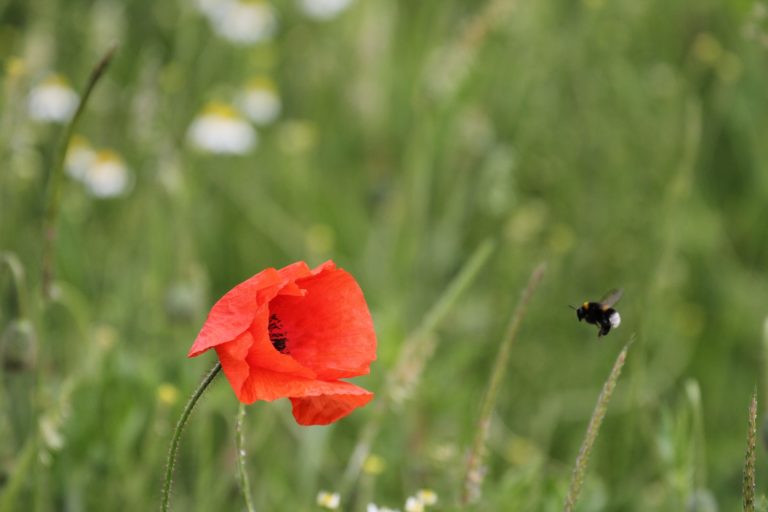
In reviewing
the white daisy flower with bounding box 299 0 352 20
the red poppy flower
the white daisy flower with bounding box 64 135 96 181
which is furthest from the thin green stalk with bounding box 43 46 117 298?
the white daisy flower with bounding box 299 0 352 20

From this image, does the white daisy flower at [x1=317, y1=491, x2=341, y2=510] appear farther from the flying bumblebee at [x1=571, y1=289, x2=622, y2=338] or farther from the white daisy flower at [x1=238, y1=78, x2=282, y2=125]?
the white daisy flower at [x1=238, y1=78, x2=282, y2=125]

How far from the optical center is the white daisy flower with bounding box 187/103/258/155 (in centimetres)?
225

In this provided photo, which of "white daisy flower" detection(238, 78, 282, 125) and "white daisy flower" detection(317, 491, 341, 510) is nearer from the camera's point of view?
"white daisy flower" detection(317, 491, 341, 510)

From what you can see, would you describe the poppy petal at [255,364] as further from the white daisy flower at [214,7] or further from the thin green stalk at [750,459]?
the white daisy flower at [214,7]

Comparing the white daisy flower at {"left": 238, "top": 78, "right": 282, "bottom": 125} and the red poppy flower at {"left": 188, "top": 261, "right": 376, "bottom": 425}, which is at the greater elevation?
the white daisy flower at {"left": 238, "top": 78, "right": 282, "bottom": 125}

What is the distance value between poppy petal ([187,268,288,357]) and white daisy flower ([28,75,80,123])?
1.44 metres

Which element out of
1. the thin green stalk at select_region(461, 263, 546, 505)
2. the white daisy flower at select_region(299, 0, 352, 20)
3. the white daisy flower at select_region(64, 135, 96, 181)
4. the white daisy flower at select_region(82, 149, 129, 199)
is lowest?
Answer: the thin green stalk at select_region(461, 263, 546, 505)

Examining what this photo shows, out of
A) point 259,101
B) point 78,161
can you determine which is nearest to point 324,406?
point 78,161

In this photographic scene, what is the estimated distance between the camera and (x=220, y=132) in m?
2.27

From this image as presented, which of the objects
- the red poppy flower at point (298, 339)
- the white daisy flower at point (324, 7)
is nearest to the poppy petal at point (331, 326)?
the red poppy flower at point (298, 339)

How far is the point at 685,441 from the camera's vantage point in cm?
112

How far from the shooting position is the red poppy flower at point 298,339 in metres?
0.72

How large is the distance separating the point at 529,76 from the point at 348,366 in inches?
71.6

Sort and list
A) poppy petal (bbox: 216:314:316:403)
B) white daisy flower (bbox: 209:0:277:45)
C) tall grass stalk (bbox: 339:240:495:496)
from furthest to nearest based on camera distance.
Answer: white daisy flower (bbox: 209:0:277:45), tall grass stalk (bbox: 339:240:495:496), poppy petal (bbox: 216:314:316:403)
